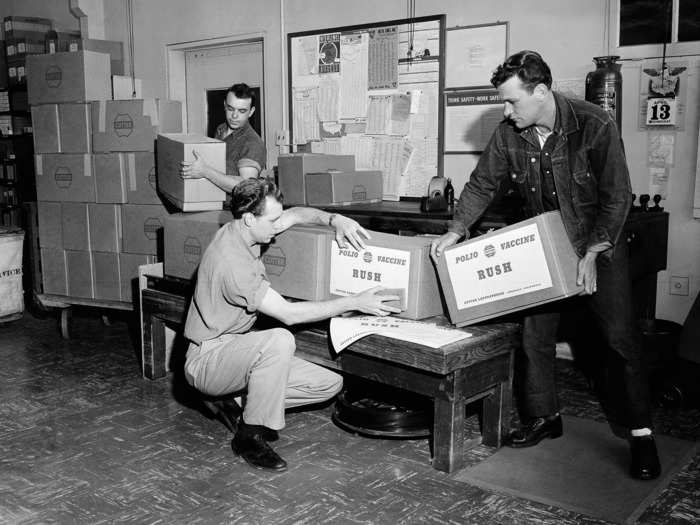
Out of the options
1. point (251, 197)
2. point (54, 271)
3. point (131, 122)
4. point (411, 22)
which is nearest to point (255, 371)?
point (251, 197)

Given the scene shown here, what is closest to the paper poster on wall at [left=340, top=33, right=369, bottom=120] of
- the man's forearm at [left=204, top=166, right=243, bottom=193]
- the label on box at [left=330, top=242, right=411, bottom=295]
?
the man's forearm at [left=204, top=166, right=243, bottom=193]

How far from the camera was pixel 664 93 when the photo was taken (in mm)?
3723

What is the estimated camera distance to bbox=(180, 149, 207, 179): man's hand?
3932 mm

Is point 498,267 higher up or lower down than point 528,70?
lower down

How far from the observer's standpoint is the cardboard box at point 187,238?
11.9ft

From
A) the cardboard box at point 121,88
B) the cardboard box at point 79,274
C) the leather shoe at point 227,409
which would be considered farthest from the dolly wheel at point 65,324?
the leather shoe at point 227,409

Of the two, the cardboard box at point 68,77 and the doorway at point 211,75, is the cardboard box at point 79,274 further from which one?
the doorway at point 211,75

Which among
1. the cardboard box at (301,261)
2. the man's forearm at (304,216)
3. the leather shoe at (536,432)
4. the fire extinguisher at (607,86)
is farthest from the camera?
the fire extinguisher at (607,86)

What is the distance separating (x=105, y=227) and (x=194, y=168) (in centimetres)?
110

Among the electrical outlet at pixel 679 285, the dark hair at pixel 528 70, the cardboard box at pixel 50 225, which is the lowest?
the electrical outlet at pixel 679 285

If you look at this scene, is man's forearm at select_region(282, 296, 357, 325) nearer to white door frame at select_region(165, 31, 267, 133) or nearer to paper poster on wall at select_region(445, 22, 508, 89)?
paper poster on wall at select_region(445, 22, 508, 89)

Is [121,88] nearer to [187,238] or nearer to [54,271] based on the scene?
[54,271]

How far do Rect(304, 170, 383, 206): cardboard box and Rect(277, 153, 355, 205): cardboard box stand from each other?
0.04 m

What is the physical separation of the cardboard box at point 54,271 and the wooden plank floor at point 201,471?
1.17 m
